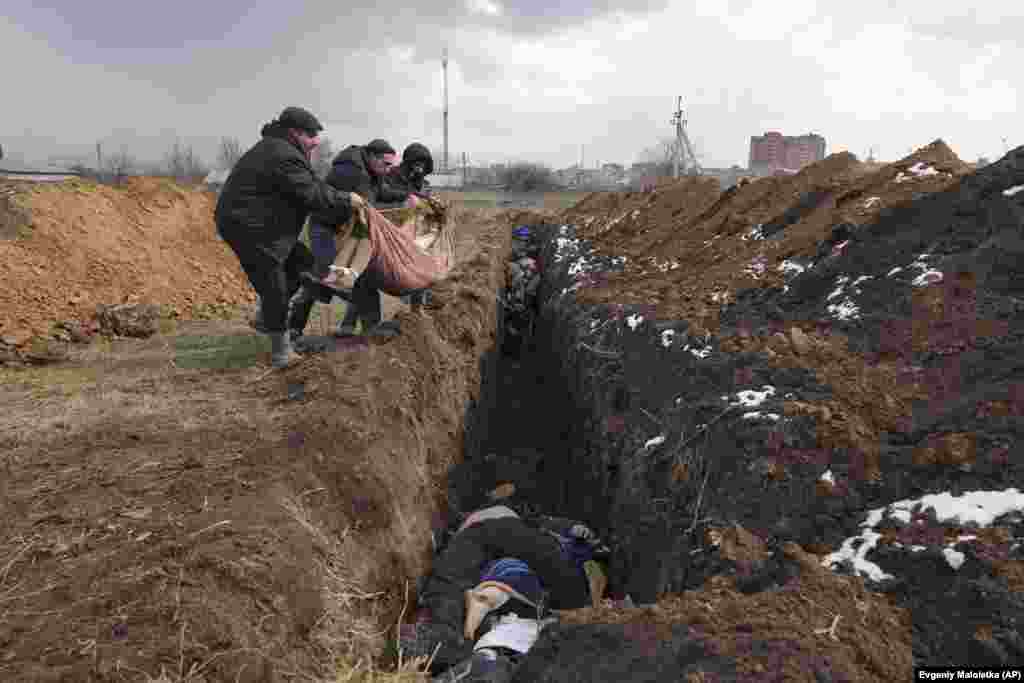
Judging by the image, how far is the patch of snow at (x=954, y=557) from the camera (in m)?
1.75

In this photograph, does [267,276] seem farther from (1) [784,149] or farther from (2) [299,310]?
(1) [784,149]

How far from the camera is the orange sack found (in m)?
4.74

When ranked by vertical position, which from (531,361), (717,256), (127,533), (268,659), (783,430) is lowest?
(531,361)

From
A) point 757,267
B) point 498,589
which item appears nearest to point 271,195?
point 498,589

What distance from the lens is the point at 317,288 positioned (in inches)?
200

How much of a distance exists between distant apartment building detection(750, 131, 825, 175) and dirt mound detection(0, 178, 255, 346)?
54.2 meters

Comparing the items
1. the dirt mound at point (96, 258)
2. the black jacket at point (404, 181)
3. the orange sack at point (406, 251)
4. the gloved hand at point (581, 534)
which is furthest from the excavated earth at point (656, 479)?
the dirt mound at point (96, 258)

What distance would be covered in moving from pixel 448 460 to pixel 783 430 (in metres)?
2.87

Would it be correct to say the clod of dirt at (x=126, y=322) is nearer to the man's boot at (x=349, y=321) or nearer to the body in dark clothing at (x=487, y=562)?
the man's boot at (x=349, y=321)

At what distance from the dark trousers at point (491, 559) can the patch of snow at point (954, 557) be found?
6.39 ft

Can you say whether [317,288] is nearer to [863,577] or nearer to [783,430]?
[783,430]

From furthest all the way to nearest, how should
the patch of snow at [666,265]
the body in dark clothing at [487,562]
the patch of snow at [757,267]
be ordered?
the patch of snow at [666,265]
the patch of snow at [757,267]
the body in dark clothing at [487,562]

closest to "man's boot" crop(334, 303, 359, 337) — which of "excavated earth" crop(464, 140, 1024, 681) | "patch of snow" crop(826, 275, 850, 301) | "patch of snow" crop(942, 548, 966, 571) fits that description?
"excavated earth" crop(464, 140, 1024, 681)

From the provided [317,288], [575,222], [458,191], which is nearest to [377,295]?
[317,288]
